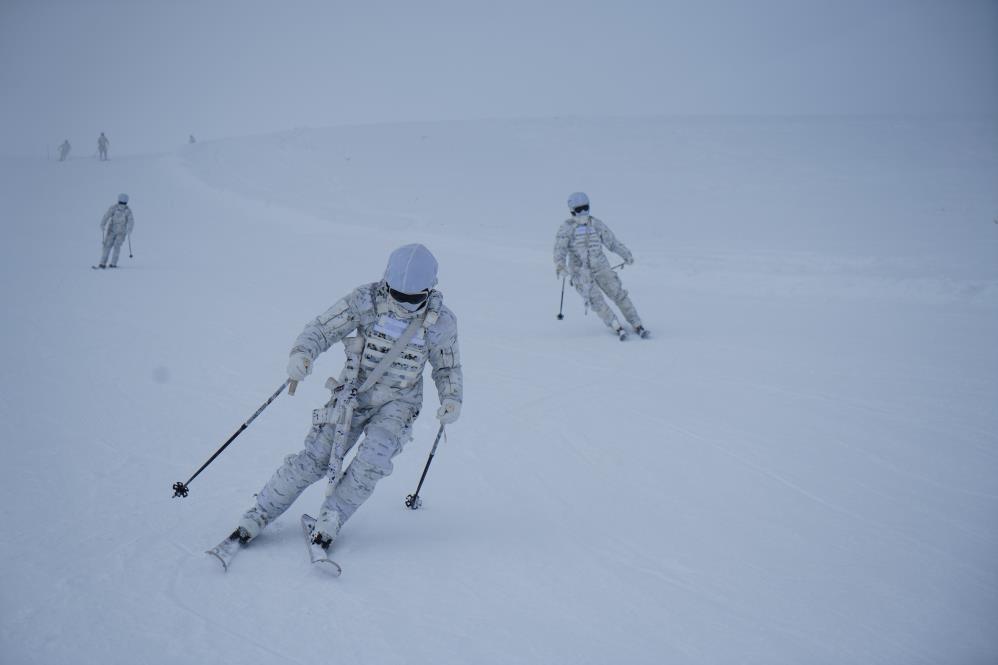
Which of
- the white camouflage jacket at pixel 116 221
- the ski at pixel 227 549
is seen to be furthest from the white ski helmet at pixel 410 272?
the white camouflage jacket at pixel 116 221

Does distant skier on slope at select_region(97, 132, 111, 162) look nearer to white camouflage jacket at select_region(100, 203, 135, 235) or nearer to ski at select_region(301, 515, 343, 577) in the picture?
white camouflage jacket at select_region(100, 203, 135, 235)

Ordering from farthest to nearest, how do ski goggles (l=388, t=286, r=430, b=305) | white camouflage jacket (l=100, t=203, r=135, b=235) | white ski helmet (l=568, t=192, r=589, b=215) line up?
white camouflage jacket (l=100, t=203, r=135, b=235) < white ski helmet (l=568, t=192, r=589, b=215) < ski goggles (l=388, t=286, r=430, b=305)

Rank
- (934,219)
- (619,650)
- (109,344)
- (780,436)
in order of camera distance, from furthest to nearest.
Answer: (934,219) → (109,344) → (780,436) → (619,650)

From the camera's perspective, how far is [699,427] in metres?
7.02

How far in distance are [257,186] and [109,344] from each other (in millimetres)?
23090

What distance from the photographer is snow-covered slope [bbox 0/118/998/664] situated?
137 inches

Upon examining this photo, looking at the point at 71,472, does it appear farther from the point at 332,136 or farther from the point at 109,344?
the point at 332,136

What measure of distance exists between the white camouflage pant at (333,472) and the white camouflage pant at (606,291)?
23.8 feet

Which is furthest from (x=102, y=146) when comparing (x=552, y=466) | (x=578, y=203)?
(x=552, y=466)

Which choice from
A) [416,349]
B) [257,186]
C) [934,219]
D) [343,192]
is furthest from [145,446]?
[257,186]

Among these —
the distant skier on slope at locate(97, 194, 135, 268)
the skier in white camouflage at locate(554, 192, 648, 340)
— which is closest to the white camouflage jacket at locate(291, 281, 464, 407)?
the skier in white camouflage at locate(554, 192, 648, 340)

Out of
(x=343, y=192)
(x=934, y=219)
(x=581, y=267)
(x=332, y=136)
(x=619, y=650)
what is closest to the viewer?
(x=619, y=650)

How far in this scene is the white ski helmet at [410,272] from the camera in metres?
4.17

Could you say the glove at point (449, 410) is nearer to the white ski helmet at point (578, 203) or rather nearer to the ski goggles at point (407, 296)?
the ski goggles at point (407, 296)
